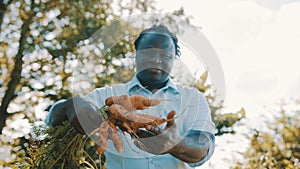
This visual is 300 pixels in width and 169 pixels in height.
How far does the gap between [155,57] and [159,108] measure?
187 millimetres

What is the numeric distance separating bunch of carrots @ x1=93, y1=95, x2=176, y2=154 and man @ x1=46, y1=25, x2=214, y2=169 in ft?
→ 0.11

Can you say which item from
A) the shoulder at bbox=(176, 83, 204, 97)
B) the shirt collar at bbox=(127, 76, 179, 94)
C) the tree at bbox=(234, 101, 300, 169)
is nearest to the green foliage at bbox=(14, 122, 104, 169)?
the shirt collar at bbox=(127, 76, 179, 94)

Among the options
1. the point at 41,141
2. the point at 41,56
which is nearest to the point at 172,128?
the point at 41,141

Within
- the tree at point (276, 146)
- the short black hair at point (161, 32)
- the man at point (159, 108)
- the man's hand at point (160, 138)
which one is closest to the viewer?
the man's hand at point (160, 138)

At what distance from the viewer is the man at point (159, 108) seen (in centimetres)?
193

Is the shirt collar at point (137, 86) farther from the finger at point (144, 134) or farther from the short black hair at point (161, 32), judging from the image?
the finger at point (144, 134)

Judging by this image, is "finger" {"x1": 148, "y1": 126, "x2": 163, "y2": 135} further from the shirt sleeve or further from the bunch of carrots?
the shirt sleeve

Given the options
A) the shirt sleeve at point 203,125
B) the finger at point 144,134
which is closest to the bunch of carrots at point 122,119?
the finger at point 144,134

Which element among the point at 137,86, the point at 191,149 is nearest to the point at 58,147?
the point at 137,86

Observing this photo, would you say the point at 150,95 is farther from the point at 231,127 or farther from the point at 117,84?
the point at 231,127

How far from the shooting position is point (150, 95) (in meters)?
2.23

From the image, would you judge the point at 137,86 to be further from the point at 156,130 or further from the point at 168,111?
the point at 156,130

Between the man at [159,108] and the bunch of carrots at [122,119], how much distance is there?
32 mm

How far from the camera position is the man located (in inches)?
76.1
